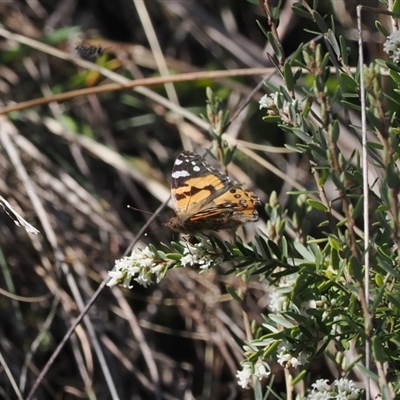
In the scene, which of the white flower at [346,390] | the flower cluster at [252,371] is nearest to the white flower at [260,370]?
the flower cluster at [252,371]

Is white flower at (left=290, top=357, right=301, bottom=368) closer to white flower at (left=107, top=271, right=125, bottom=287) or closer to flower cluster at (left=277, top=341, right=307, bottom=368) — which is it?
flower cluster at (left=277, top=341, right=307, bottom=368)

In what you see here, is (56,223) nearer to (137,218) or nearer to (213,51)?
(137,218)

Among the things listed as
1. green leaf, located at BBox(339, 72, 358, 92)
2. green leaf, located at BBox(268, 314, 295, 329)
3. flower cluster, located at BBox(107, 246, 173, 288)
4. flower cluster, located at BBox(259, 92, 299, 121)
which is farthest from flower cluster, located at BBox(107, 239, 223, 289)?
green leaf, located at BBox(339, 72, 358, 92)

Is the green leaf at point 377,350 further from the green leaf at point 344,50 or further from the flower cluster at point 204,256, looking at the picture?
the green leaf at point 344,50

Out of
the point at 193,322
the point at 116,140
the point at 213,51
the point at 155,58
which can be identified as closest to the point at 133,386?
the point at 193,322

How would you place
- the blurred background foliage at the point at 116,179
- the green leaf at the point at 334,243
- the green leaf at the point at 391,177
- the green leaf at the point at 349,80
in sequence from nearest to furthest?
the green leaf at the point at 391,177
the green leaf at the point at 334,243
the green leaf at the point at 349,80
the blurred background foliage at the point at 116,179

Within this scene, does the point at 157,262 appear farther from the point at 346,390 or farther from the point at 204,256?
the point at 346,390
